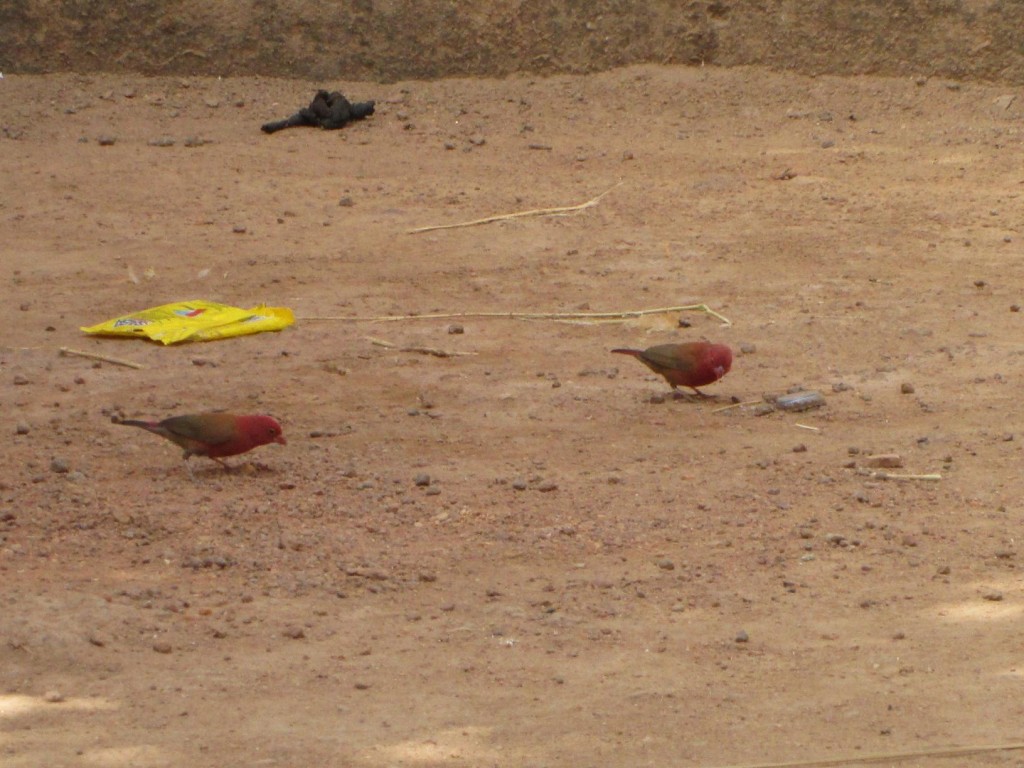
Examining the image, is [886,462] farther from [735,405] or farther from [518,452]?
[518,452]

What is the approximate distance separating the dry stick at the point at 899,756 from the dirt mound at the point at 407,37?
8523 mm

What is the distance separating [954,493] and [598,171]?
4867 millimetres

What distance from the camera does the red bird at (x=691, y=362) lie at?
5.65 m

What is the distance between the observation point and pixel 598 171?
933cm

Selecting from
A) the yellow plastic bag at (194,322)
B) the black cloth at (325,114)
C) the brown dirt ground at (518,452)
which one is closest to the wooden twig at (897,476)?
the brown dirt ground at (518,452)

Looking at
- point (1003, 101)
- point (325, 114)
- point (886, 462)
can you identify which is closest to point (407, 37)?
point (325, 114)

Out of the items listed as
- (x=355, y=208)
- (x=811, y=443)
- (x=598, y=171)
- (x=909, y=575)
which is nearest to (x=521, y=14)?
(x=598, y=171)

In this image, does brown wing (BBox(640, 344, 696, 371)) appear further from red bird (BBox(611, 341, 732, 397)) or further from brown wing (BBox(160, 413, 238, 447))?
brown wing (BBox(160, 413, 238, 447))

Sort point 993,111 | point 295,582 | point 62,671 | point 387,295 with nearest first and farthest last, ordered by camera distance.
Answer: point 62,671
point 295,582
point 387,295
point 993,111

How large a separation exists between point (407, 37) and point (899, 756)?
894 centimetres

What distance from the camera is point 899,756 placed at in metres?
3.12

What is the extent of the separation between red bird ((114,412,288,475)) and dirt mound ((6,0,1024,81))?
6821mm

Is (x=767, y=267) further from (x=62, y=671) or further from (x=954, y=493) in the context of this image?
(x=62, y=671)

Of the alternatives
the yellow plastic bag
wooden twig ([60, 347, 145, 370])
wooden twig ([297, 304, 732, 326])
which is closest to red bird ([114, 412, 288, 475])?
wooden twig ([60, 347, 145, 370])
